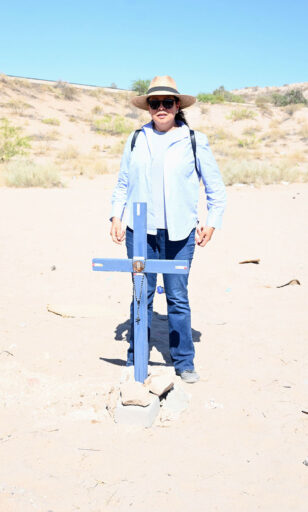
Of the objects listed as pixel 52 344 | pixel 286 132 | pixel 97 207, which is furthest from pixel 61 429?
pixel 286 132

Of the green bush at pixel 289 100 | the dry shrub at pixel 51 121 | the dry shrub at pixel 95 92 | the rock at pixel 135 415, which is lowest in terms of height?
the rock at pixel 135 415

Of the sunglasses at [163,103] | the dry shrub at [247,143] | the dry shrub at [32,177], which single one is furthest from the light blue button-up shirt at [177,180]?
the dry shrub at [247,143]

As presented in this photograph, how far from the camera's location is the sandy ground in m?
2.17

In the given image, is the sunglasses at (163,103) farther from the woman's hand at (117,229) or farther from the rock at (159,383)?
the rock at (159,383)

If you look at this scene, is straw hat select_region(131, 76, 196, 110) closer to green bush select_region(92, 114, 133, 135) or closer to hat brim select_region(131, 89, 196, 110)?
hat brim select_region(131, 89, 196, 110)

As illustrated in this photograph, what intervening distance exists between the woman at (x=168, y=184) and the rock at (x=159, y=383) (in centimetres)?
41

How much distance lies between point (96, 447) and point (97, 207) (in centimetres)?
715

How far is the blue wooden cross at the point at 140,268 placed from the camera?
2.64 meters

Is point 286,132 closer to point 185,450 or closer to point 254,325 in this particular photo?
point 254,325

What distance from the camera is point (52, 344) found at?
3.77 m

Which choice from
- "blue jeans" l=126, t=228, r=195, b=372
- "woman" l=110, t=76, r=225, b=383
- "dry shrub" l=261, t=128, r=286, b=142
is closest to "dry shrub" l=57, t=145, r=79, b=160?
"dry shrub" l=261, t=128, r=286, b=142

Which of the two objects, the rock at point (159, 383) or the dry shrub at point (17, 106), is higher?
the dry shrub at point (17, 106)

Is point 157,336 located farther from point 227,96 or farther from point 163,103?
point 227,96

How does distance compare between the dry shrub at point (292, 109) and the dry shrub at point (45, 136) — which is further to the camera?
the dry shrub at point (292, 109)
